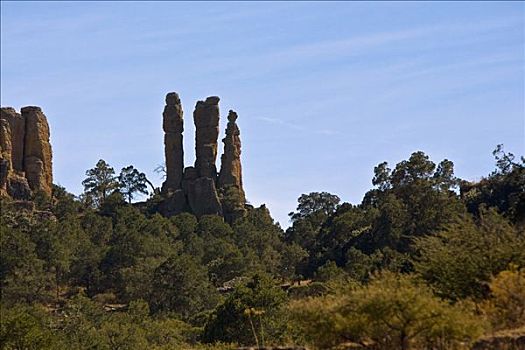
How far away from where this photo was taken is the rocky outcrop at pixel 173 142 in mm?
97562

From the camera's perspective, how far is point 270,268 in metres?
75.7

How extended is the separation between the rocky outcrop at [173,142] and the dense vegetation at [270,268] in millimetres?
2274

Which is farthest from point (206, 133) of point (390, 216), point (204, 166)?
point (390, 216)

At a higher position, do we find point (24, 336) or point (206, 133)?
point (206, 133)

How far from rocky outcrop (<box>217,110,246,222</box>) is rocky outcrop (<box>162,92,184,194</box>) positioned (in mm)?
4233

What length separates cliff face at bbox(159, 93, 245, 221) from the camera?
9306 cm

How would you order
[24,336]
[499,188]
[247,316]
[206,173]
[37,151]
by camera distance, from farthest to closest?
1. [206,173]
2. [37,151]
3. [499,188]
4. [24,336]
5. [247,316]

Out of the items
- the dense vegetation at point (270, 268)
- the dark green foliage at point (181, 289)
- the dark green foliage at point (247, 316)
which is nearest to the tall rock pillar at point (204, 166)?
the dense vegetation at point (270, 268)

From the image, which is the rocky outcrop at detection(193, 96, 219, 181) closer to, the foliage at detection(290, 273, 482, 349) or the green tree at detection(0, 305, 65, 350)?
the green tree at detection(0, 305, 65, 350)

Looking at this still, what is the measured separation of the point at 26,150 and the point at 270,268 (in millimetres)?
30296

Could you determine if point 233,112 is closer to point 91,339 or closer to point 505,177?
point 505,177

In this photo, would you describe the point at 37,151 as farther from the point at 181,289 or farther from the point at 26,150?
the point at 181,289

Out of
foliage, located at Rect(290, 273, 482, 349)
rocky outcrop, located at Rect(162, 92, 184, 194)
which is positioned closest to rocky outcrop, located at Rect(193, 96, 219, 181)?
rocky outcrop, located at Rect(162, 92, 184, 194)

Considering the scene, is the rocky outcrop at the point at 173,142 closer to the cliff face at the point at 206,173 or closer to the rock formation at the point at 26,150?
the cliff face at the point at 206,173
